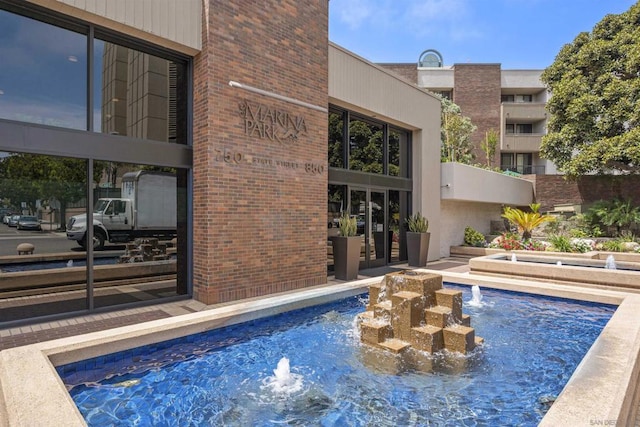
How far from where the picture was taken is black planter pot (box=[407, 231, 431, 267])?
10945 millimetres

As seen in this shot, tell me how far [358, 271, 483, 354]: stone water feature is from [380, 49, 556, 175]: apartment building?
86.4ft

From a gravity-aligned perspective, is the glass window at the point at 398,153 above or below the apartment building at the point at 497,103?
below

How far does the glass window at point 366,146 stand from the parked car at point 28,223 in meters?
6.90

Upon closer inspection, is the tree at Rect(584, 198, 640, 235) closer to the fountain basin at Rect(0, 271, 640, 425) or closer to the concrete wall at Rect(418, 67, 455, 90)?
the fountain basin at Rect(0, 271, 640, 425)

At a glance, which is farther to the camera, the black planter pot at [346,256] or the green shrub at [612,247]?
the green shrub at [612,247]

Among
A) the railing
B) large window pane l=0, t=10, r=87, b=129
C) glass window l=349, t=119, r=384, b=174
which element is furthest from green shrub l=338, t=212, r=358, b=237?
the railing

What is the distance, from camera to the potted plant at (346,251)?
855 centimetres

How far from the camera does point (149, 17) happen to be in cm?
575

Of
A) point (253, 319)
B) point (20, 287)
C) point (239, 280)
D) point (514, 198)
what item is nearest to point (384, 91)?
point (239, 280)

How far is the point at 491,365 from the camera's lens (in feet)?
13.1

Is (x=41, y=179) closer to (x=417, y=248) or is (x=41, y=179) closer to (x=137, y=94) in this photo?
(x=137, y=94)

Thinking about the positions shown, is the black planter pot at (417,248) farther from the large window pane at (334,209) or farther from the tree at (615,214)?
the tree at (615,214)

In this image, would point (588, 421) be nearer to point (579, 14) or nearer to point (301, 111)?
point (301, 111)

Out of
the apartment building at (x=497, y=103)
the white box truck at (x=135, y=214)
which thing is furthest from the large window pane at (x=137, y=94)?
the apartment building at (x=497, y=103)
